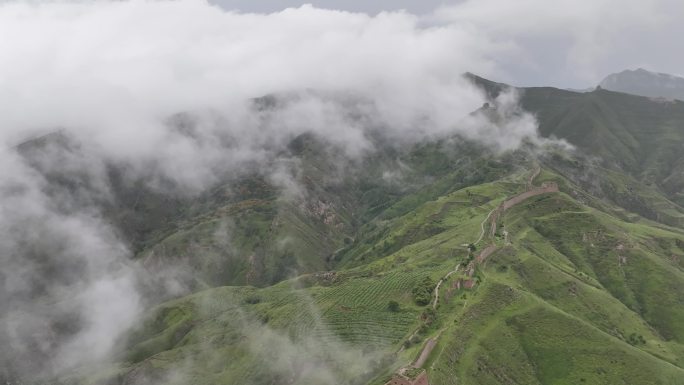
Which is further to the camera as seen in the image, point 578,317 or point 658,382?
point 578,317

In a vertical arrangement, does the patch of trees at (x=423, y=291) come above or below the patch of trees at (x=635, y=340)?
above

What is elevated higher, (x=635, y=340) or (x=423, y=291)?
(x=423, y=291)

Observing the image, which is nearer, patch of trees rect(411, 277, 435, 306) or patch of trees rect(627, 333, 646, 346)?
patch of trees rect(411, 277, 435, 306)

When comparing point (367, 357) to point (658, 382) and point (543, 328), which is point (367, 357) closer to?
point (543, 328)

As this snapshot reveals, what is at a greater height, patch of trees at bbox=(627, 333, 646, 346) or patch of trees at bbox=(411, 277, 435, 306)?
patch of trees at bbox=(411, 277, 435, 306)

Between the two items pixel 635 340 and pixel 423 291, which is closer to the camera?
pixel 423 291

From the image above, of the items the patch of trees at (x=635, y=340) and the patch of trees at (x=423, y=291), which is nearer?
the patch of trees at (x=423, y=291)

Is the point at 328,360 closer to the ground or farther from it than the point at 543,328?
closer to the ground

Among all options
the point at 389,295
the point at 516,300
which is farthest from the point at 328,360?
the point at 516,300
